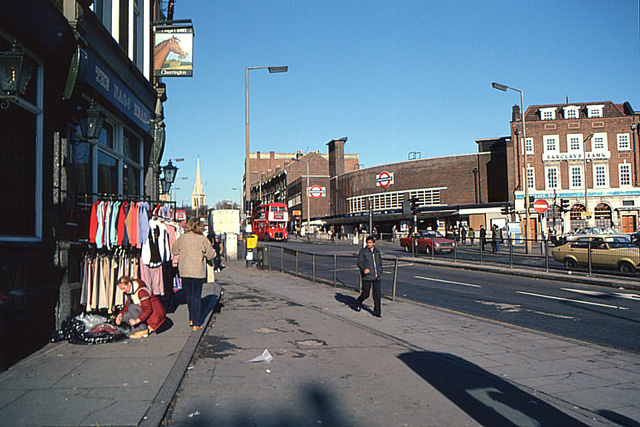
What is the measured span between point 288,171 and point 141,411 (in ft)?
314

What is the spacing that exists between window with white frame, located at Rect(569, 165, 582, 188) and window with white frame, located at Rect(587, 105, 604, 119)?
6.04 metres

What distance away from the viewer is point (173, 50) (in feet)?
45.8

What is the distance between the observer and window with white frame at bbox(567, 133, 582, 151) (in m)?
56.3

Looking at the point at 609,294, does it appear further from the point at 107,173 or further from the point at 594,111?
the point at 594,111

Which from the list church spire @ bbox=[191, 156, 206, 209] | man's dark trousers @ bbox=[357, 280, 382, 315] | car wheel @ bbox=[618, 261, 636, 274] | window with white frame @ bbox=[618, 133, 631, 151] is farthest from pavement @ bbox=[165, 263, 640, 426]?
church spire @ bbox=[191, 156, 206, 209]

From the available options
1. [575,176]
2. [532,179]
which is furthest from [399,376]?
[575,176]

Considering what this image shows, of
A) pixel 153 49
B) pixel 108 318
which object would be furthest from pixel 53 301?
A: pixel 153 49

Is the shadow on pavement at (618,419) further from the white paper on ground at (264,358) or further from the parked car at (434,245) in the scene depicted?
the parked car at (434,245)

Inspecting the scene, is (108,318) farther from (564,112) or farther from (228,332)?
(564,112)

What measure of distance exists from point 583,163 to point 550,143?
3863 mm

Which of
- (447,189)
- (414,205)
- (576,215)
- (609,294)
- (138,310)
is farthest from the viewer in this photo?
(447,189)

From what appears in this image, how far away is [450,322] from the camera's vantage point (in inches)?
421

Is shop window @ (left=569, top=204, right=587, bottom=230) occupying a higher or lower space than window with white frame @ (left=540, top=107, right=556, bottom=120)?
lower

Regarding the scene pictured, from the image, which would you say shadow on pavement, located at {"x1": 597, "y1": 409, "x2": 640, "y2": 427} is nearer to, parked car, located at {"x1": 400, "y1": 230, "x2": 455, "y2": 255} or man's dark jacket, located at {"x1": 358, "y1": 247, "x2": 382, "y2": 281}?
man's dark jacket, located at {"x1": 358, "y1": 247, "x2": 382, "y2": 281}
